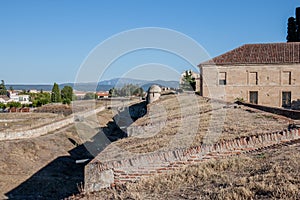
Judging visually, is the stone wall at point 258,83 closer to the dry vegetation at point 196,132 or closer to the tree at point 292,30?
the tree at point 292,30

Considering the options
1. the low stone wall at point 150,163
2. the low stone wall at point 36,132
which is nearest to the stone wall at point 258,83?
the low stone wall at point 36,132

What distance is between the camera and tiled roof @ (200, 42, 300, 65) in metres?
27.5

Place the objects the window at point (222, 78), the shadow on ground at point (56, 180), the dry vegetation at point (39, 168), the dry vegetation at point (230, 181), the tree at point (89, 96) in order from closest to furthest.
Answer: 1. the dry vegetation at point (230, 181)
2. the shadow on ground at point (56, 180)
3. the dry vegetation at point (39, 168)
4. the window at point (222, 78)
5. the tree at point (89, 96)

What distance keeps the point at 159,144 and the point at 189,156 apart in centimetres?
199

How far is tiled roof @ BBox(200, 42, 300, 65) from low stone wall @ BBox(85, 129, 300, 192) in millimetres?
21697

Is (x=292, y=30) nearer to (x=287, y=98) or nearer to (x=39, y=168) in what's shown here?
(x=287, y=98)

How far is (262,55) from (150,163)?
79.4ft

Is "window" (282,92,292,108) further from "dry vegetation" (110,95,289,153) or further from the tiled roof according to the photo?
"dry vegetation" (110,95,289,153)

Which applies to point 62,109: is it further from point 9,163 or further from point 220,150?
point 220,150

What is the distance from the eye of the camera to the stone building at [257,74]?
27531mm

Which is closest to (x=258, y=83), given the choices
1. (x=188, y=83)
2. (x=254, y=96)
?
(x=254, y=96)

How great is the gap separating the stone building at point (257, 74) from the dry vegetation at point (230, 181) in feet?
72.1

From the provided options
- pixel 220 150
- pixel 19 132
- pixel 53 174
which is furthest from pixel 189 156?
pixel 19 132

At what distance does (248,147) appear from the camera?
303 inches
